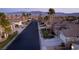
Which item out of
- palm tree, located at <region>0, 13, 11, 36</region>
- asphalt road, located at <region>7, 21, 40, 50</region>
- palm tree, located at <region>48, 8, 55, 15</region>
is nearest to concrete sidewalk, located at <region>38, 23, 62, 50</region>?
asphalt road, located at <region>7, 21, 40, 50</region>

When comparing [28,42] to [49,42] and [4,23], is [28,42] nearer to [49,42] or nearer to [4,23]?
[49,42]

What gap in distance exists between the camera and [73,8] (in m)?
2.47

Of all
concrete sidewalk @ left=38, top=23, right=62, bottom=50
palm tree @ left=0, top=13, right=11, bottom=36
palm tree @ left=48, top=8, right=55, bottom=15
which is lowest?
concrete sidewalk @ left=38, top=23, right=62, bottom=50

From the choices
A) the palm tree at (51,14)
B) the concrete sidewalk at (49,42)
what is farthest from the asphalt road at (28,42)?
the palm tree at (51,14)

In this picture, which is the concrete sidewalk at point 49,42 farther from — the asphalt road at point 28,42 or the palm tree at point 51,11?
the palm tree at point 51,11

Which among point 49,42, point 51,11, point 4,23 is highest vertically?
point 51,11

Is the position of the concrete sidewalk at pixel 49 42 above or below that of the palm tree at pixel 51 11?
below

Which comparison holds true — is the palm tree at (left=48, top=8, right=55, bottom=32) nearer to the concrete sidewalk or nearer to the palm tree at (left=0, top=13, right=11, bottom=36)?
the concrete sidewalk

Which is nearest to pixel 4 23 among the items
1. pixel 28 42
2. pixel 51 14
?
pixel 28 42

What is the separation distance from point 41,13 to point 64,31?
308mm
